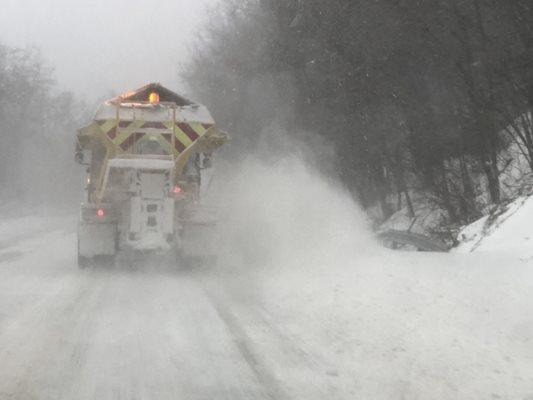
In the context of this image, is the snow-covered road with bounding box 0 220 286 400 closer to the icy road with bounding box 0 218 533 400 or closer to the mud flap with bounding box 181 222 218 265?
the icy road with bounding box 0 218 533 400

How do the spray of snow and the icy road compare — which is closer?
the icy road

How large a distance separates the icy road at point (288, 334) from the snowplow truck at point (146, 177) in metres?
1.02

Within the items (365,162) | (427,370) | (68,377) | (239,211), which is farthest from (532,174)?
(68,377)

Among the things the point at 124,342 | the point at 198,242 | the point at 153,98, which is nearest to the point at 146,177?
the point at 198,242

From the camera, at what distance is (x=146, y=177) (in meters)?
9.70

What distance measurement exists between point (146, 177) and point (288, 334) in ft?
15.1

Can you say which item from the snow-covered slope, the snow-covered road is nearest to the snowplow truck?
the snow-covered road

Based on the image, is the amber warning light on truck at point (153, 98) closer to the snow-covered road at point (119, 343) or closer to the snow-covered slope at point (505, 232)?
the snow-covered road at point (119, 343)

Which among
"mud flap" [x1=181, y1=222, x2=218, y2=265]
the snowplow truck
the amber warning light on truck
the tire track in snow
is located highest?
the amber warning light on truck

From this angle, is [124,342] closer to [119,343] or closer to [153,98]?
[119,343]

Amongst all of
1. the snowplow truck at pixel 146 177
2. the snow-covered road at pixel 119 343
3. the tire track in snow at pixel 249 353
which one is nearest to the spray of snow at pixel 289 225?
the snowplow truck at pixel 146 177

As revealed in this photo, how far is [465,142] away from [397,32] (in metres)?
3.01

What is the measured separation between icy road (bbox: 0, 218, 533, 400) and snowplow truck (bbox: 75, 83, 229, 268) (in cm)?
102

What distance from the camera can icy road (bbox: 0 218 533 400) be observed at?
4.46 m
